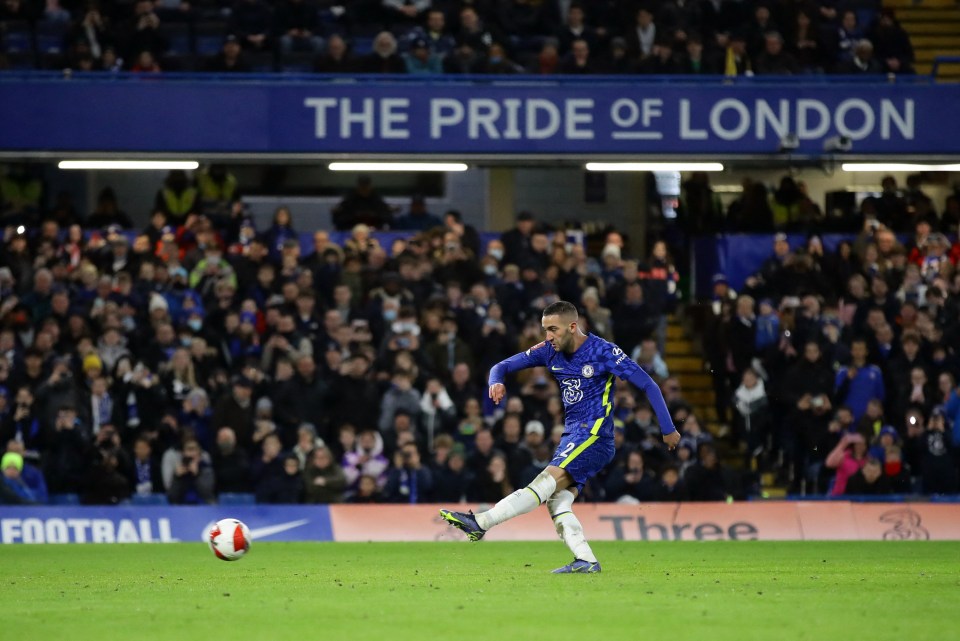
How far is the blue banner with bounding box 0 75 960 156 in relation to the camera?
69.3 ft

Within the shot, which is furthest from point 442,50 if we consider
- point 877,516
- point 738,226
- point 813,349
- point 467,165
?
point 877,516

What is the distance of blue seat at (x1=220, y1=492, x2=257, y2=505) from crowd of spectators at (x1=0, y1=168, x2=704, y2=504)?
0.06 metres

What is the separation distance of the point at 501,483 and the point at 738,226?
24.9 feet

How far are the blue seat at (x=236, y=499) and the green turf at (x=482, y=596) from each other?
3.18m

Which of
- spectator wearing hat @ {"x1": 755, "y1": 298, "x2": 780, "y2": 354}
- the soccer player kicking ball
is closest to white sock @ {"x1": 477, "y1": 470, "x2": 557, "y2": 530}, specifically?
the soccer player kicking ball

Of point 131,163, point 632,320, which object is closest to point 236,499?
point 131,163

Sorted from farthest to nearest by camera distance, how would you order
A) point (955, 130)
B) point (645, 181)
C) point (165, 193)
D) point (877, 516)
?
point (645, 181), point (165, 193), point (955, 130), point (877, 516)

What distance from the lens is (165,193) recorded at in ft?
75.2

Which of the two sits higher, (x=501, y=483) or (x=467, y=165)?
(x=467, y=165)

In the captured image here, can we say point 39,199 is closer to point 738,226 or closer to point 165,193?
point 165,193

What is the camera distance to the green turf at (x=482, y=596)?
8406 mm

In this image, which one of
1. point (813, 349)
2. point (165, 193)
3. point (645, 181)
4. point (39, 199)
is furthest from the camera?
point (645, 181)

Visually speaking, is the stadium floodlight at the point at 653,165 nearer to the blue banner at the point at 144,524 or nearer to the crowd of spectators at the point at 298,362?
the crowd of spectators at the point at 298,362

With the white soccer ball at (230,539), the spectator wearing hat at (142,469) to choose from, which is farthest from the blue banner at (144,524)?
the white soccer ball at (230,539)
